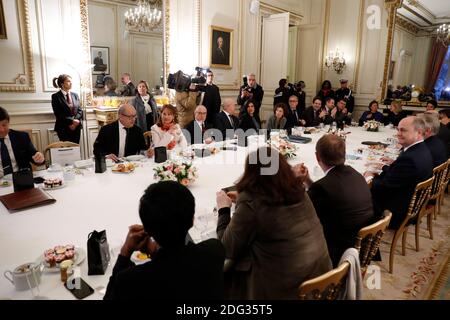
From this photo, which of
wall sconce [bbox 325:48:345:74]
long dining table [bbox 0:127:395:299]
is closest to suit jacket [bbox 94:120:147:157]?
long dining table [bbox 0:127:395:299]

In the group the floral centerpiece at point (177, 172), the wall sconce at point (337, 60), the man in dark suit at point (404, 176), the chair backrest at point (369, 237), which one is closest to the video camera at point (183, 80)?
the floral centerpiece at point (177, 172)

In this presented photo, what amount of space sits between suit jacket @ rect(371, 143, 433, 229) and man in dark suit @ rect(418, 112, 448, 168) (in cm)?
54

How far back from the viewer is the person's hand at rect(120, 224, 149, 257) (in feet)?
4.28

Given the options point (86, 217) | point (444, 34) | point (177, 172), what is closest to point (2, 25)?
point (177, 172)

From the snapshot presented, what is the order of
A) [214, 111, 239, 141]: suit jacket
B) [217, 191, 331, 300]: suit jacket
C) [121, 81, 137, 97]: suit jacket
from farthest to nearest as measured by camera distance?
[121, 81, 137, 97]: suit jacket < [214, 111, 239, 141]: suit jacket < [217, 191, 331, 300]: suit jacket

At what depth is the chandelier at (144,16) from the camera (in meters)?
5.66

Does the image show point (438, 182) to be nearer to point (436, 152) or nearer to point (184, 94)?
point (436, 152)

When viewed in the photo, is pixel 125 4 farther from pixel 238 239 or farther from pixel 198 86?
pixel 238 239

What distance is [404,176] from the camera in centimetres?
275

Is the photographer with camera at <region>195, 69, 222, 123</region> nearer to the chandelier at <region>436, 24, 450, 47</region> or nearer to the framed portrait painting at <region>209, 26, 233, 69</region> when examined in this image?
the framed portrait painting at <region>209, 26, 233, 69</region>

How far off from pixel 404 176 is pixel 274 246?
180 cm

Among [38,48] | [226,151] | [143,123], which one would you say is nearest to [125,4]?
[38,48]

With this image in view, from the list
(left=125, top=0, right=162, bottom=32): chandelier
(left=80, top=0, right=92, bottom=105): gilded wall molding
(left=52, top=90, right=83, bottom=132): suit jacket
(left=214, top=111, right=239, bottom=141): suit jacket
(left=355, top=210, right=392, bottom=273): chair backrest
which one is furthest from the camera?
(left=125, top=0, right=162, bottom=32): chandelier

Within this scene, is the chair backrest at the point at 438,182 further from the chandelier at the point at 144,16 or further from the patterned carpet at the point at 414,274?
the chandelier at the point at 144,16
